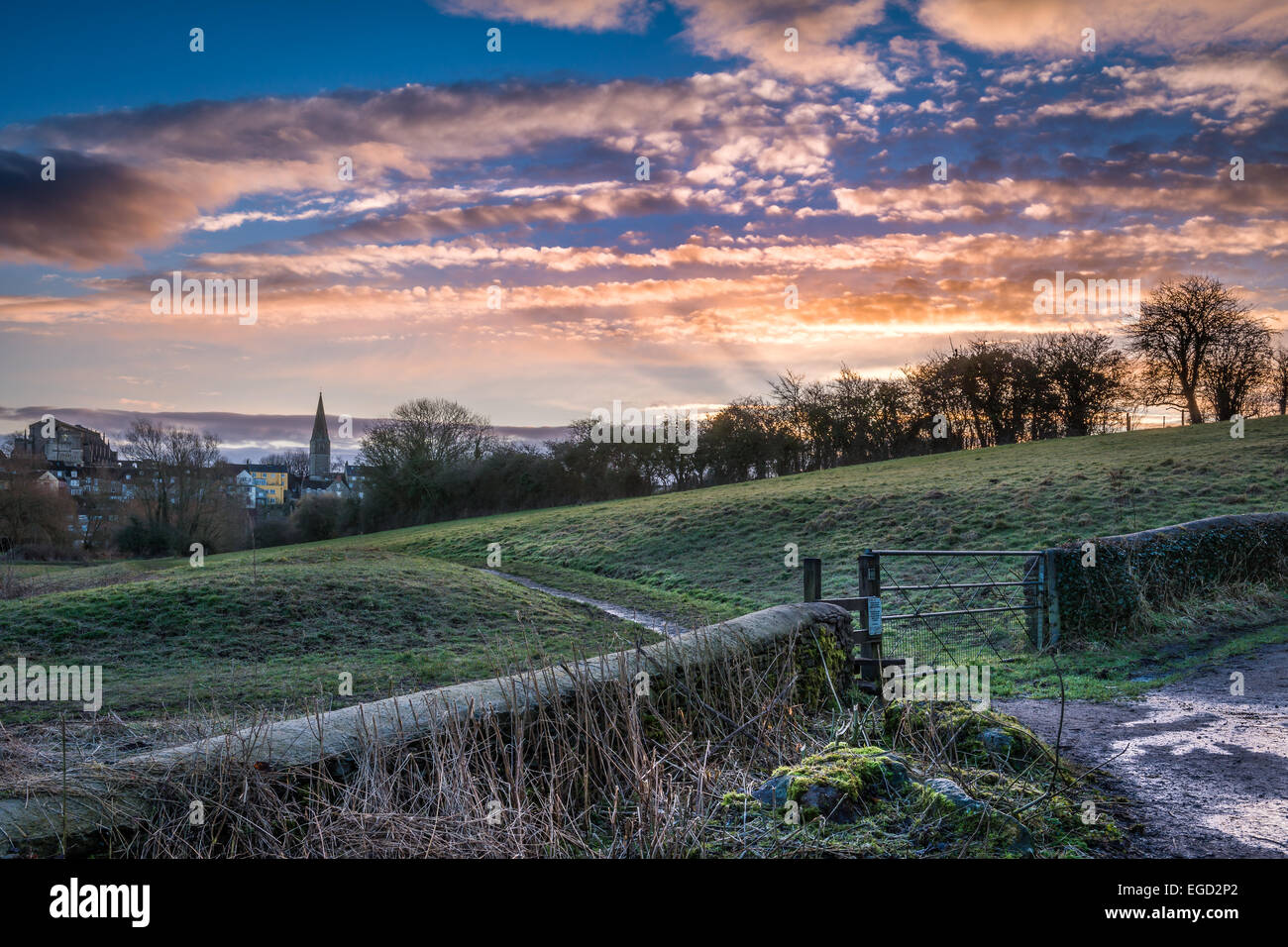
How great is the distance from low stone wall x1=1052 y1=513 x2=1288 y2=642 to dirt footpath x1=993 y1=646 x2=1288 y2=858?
A: 6.92 ft

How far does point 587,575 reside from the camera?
24.5 metres

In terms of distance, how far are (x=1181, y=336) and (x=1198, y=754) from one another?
46451mm

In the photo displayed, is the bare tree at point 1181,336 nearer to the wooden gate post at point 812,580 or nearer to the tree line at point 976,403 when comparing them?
the tree line at point 976,403

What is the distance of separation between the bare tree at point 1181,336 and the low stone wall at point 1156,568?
36.2 metres

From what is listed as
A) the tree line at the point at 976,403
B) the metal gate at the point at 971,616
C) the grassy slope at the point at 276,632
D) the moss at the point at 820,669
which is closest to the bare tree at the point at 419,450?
the tree line at the point at 976,403

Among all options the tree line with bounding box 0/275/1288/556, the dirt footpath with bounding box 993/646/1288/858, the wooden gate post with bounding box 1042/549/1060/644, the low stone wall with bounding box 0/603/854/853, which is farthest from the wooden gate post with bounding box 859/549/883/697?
the tree line with bounding box 0/275/1288/556

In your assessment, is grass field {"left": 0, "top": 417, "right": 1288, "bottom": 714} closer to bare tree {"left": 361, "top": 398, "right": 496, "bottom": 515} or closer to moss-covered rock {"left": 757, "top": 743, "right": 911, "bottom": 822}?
moss-covered rock {"left": 757, "top": 743, "right": 911, "bottom": 822}

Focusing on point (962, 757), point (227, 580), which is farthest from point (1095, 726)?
point (227, 580)

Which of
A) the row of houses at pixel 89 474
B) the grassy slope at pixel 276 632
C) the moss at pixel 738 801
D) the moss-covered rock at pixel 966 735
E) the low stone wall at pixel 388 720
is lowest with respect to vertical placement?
the grassy slope at pixel 276 632

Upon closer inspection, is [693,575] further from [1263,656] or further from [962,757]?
[962,757]

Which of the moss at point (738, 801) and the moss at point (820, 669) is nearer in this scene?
the moss at point (738, 801)

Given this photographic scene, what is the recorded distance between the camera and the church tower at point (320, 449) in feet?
359

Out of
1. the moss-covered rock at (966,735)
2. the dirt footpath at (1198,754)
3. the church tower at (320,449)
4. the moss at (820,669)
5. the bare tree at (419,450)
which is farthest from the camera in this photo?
the church tower at (320,449)

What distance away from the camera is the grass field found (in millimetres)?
11062
